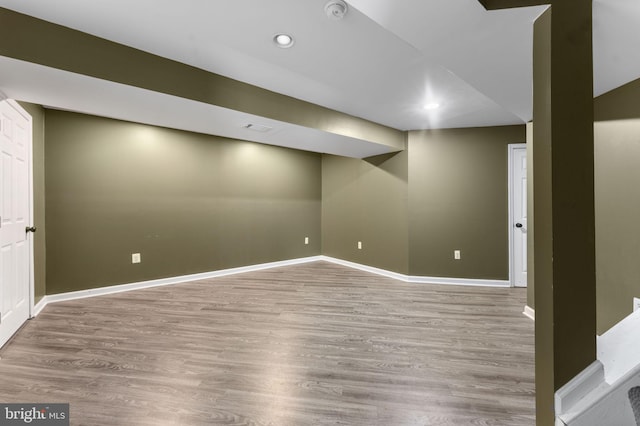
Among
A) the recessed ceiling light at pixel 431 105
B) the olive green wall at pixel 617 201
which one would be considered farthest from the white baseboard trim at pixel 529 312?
the recessed ceiling light at pixel 431 105

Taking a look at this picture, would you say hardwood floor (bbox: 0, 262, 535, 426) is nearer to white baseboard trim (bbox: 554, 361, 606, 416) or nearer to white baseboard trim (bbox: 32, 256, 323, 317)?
white baseboard trim (bbox: 32, 256, 323, 317)

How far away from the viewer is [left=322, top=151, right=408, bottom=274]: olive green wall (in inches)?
169

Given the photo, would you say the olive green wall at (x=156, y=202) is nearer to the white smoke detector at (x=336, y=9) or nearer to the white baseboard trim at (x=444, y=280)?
the white baseboard trim at (x=444, y=280)

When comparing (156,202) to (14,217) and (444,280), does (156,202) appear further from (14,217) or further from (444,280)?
(444,280)

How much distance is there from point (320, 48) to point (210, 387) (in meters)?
2.37

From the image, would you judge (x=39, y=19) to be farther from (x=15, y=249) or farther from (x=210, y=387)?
(x=210, y=387)

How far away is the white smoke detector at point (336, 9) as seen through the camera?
1.55 m

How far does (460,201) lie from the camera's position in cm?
396

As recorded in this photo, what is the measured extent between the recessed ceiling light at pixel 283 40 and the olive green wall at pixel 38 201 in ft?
8.91

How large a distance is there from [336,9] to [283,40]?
1.54 ft

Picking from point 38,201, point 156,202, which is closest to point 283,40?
point 156,202

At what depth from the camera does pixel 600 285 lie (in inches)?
86.7

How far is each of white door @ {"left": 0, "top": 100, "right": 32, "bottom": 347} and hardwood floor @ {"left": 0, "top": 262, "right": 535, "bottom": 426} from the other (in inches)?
8.5

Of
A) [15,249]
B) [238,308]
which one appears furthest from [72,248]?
[238,308]
